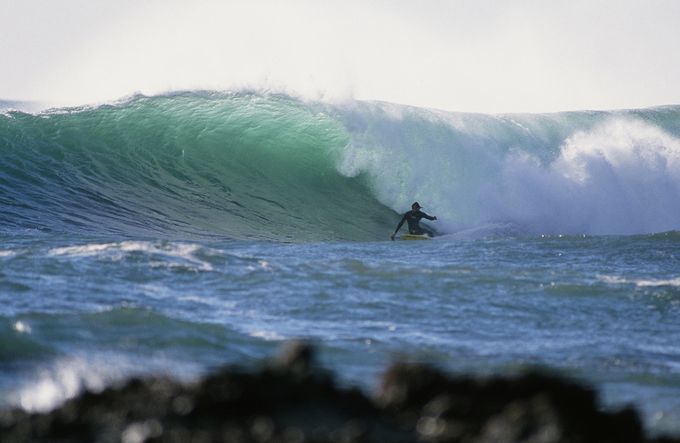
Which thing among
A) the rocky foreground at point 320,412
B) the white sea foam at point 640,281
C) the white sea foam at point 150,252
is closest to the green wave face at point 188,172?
the white sea foam at point 150,252

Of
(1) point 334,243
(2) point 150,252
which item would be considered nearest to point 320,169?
(1) point 334,243

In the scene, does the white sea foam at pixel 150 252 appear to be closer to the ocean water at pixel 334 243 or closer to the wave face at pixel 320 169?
Answer: the ocean water at pixel 334 243

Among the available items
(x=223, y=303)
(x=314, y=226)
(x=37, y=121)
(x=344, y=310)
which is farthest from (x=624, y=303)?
(x=37, y=121)

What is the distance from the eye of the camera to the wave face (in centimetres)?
2164

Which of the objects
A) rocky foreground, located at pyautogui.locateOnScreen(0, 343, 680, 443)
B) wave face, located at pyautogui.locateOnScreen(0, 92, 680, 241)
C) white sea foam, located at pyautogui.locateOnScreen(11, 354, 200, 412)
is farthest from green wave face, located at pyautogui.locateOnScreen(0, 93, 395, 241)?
rocky foreground, located at pyautogui.locateOnScreen(0, 343, 680, 443)

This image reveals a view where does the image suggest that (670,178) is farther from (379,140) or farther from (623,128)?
(379,140)

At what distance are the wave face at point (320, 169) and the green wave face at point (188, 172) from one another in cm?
4

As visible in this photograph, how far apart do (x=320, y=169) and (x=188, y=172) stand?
9.78 feet

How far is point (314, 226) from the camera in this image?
2194 centimetres

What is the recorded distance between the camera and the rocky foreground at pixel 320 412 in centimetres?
484

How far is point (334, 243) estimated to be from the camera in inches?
698

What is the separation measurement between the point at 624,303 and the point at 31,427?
8.21 meters

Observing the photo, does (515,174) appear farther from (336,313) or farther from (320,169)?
(336,313)

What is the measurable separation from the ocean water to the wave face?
0.06 m
